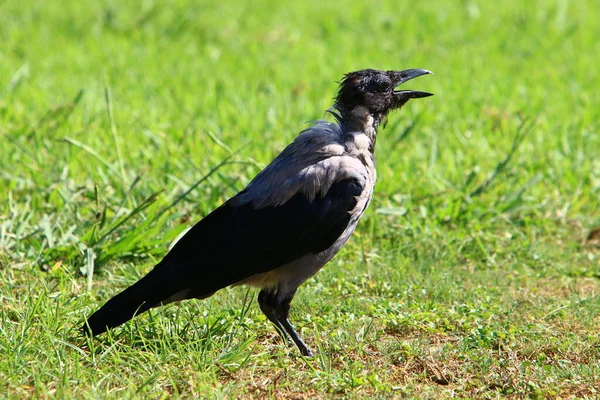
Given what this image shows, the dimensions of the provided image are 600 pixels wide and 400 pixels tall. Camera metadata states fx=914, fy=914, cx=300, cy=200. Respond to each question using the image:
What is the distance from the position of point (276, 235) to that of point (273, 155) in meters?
2.16

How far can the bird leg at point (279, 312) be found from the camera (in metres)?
4.12

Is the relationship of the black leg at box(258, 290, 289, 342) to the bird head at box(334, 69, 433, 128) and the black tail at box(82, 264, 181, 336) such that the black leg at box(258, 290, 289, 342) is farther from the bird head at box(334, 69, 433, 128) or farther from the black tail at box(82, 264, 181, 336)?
the bird head at box(334, 69, 433, 128)

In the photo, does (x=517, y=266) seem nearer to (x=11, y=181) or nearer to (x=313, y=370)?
(x=313, y=370)

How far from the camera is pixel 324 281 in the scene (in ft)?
16.2

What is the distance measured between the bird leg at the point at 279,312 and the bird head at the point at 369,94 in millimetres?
1004

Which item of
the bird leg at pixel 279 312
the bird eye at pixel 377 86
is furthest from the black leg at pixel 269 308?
the bird eye at pixel 377 86

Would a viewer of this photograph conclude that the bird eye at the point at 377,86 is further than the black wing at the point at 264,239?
Yes

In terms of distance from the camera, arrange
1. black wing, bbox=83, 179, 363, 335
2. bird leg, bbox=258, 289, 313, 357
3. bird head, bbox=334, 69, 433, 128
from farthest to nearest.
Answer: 1. bird head, bbox=334, 69, 433, 128
2. bird leg, bbox=258, 289, 313, 357
3. black wing, bbox=83, 179, 363, 335

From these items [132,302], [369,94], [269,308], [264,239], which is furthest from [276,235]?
[369,94]

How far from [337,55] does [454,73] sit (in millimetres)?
1173

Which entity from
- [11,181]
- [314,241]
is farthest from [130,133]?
[314,241]

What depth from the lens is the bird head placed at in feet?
15.0

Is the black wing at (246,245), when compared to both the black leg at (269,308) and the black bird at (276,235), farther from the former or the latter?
the black leg at (269,308)

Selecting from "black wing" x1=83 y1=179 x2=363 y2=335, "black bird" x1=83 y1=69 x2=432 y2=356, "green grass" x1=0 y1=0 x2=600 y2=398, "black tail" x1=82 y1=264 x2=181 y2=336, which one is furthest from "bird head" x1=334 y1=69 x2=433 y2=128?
"black tail" x1=82 y1=264 x2=181 y2=336
